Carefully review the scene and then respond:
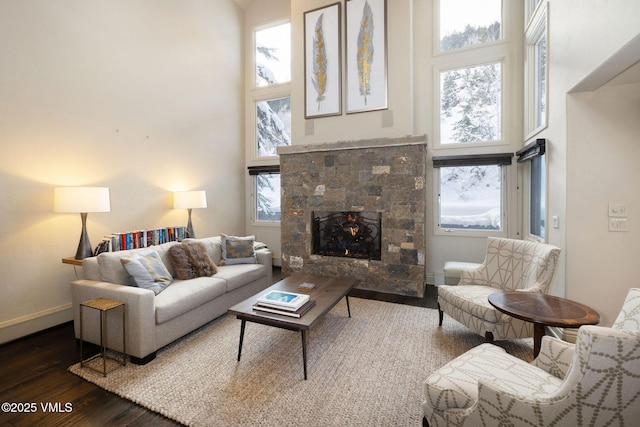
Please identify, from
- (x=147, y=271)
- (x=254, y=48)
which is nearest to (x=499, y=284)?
(x=147, y=271)

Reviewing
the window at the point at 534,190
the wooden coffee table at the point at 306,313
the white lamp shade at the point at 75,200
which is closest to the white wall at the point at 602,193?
the window at the point at 534,190

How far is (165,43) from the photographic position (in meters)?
4.39

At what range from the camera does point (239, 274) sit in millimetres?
3551

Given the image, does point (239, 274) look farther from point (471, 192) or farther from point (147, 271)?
point (471, 192)

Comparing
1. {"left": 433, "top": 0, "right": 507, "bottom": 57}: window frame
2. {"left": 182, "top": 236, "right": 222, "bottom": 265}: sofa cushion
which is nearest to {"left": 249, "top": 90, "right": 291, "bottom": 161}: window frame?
{"left": 182, "top": 236, "right": 222, "bottom": 265}: sofa cushion

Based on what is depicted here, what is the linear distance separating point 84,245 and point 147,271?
1032 millimetres

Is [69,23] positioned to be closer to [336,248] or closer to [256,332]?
[256,332]

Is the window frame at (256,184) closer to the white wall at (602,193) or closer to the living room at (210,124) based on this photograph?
the living room at (210,124)

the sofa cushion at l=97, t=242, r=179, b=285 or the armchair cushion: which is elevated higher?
the sofa cushion at l=97, t=242, r=179, b=285

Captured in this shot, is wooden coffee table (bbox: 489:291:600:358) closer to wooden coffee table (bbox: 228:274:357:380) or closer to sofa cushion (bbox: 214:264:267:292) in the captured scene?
wooden coffee table (bbox: 228:274:357:380)

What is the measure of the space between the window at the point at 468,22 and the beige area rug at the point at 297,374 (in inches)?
165

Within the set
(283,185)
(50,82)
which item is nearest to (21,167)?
(50,82)

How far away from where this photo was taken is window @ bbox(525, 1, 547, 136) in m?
3.54

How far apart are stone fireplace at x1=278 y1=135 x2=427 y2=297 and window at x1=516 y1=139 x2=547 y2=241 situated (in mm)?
1259
